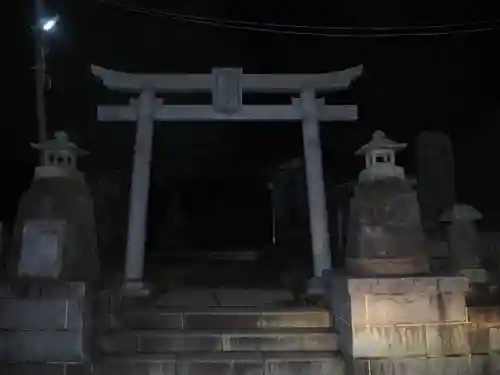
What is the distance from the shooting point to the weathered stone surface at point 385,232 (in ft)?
19.5

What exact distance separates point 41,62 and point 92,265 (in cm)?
645

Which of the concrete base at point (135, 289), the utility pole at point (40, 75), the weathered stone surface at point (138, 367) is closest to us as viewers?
the weathered stone surface at point (138, 367)

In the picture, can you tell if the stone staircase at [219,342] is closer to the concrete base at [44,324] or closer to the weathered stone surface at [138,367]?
the weathered stone surface at [138,367]

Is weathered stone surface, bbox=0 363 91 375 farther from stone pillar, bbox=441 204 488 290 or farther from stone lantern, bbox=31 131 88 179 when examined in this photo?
stone pillar, bbox=441 204 488 290

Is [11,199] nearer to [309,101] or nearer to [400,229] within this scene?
[309,101]

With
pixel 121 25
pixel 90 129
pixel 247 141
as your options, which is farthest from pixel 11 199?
pixel 247 141

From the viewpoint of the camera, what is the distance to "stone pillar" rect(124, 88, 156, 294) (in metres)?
8.39

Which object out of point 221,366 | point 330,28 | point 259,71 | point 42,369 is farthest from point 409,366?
point 259,71

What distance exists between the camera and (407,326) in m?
5.33

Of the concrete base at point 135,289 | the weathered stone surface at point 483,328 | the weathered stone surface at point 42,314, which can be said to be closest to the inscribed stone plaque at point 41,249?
the weathered stone surface at point 42,314

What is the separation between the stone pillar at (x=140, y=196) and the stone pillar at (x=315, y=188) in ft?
8.85

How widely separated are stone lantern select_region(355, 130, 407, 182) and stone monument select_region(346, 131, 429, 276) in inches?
A: 0.5

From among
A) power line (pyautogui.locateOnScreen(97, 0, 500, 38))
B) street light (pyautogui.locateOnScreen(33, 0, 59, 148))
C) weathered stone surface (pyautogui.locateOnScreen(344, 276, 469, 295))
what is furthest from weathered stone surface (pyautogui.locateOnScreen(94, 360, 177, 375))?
power line (pyautogui.locateOnScreen(97, 0, 500, 38))

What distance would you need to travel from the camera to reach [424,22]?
13.6 meters
